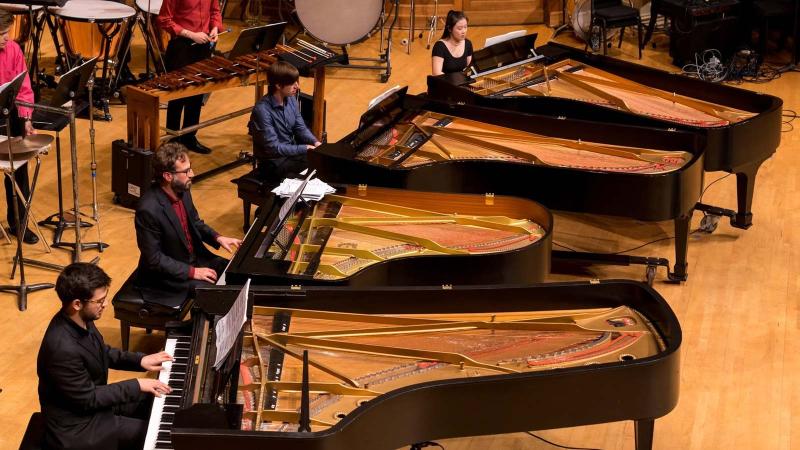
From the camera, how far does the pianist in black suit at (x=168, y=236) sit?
19.6 feet

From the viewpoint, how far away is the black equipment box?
8.11 m

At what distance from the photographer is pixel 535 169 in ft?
22.4

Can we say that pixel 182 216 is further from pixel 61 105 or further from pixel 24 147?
pixel 24 147

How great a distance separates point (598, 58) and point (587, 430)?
139 inches

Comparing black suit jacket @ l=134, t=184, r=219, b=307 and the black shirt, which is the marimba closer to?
the black shirt

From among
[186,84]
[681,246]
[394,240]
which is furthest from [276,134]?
[681,246]

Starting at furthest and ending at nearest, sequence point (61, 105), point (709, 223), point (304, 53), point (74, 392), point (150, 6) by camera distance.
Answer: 1. point (150, 6)
2. point (304, 53)
3. point (709, 223)
4. point (61, 105)
5. point (74, 392)

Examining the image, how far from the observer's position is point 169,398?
4773 millimetres

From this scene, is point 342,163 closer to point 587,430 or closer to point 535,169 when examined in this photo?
point 535,169

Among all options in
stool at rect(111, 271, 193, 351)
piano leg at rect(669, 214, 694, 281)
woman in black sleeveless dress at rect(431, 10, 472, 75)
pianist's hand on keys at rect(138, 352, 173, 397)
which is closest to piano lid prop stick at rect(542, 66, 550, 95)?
woman in black sleeveless dress at rect(431, 10, 472, 75)

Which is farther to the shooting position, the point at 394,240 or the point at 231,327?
the point at 394,240

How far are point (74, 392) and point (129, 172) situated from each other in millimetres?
3779

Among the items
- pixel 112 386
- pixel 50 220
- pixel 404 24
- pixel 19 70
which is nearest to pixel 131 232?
pixel 50 220

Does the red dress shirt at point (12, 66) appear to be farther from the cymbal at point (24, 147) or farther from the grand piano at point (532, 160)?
the grand piano at point (532, 160)
